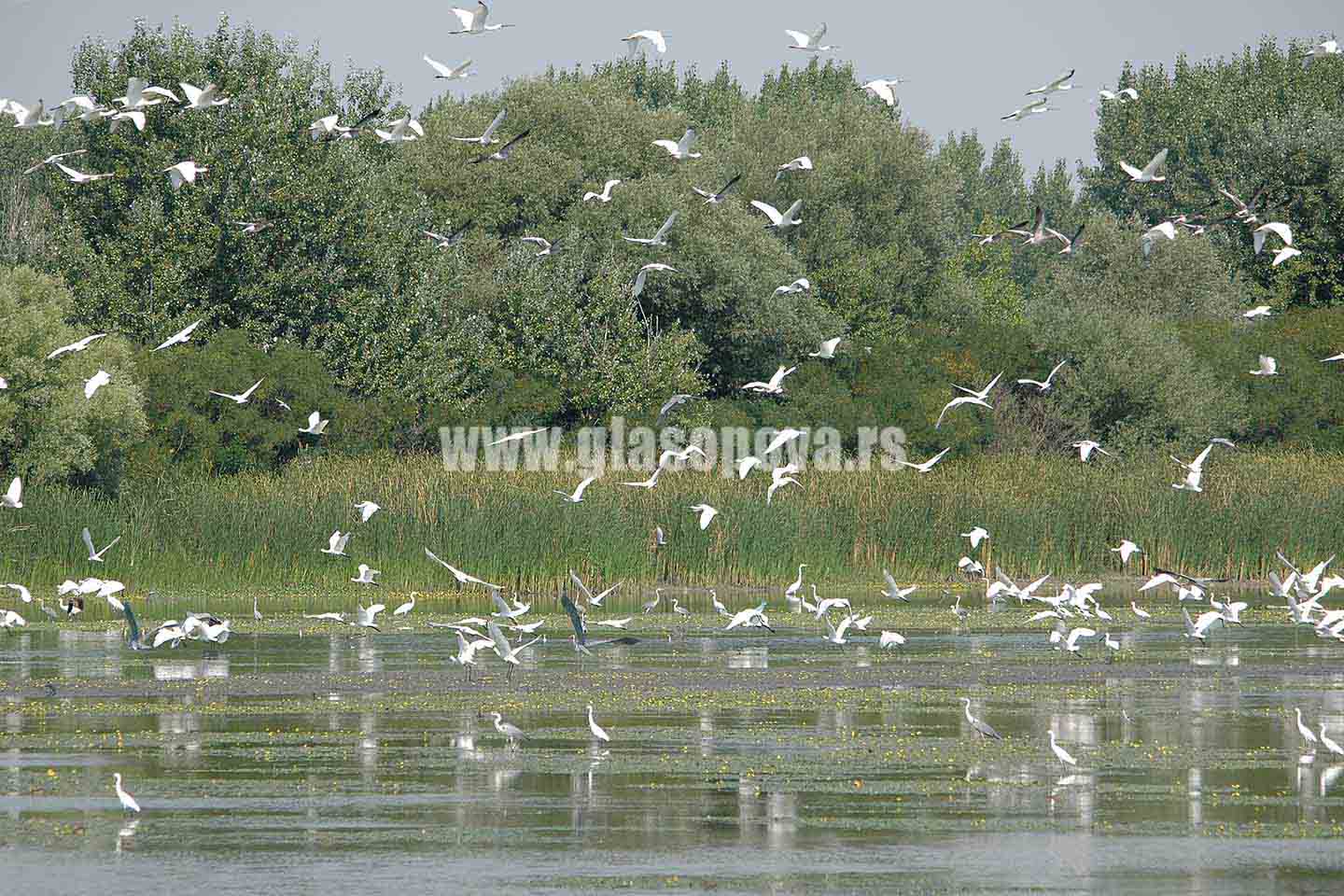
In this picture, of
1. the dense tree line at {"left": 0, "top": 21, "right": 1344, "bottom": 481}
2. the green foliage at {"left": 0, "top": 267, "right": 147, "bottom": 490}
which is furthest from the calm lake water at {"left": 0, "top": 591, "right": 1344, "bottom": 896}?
the dense tree line at {"left": 0, "top": 21, "right": 1344, "bottom": 481}

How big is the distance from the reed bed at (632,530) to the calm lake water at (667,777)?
1286cm

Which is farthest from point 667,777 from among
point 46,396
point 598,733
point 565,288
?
point 565,288

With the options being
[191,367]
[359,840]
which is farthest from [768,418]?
[359,840]

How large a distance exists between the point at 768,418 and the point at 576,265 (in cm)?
757

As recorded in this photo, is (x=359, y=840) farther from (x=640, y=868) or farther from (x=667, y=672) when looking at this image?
(x=667, y=672)

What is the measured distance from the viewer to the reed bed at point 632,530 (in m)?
39.9

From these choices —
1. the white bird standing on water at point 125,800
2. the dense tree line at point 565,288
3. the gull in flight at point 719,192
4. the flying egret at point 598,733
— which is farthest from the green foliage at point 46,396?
the white bird standing on water at point 125,800

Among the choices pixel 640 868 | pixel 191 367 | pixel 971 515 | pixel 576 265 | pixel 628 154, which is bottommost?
pixel 640 868

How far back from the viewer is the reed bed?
39.9 meters

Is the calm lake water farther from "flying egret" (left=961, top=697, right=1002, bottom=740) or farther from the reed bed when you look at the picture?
the reed bed

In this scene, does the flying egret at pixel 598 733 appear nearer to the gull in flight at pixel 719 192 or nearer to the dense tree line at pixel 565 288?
the gull in flight at pixel 719 192

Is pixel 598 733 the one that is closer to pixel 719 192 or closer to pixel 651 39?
pixel 651 39

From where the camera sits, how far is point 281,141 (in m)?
61.5

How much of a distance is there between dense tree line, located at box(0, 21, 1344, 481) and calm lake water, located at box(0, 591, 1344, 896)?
21.7 meters
